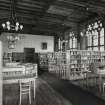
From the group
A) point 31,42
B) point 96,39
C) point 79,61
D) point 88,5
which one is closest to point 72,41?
point 96,39

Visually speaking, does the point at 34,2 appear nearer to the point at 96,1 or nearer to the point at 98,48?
the point at 96,1

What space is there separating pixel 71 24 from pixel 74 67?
5559 millimetres

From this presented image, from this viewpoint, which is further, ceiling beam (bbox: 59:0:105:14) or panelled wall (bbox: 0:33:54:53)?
panelled wall (bbox: 0:33:54:53)

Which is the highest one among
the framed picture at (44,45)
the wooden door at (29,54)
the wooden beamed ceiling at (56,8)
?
the wooden beamed ceiling at (56,8)

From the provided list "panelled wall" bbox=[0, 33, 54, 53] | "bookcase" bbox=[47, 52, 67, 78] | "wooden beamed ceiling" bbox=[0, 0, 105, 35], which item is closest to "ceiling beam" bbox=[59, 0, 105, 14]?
"wooden beamed ceiling" bbox=[0, 0, 105, 35]

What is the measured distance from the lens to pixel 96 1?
5.91 meters

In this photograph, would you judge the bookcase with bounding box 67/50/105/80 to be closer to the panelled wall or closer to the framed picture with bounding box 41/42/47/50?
the framed picture with bounding box 41/42/47/50

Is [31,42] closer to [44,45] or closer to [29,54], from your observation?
[29,54]

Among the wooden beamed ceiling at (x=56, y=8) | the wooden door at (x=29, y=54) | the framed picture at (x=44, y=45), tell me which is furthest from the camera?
the framed picture at (x=44, y=45)

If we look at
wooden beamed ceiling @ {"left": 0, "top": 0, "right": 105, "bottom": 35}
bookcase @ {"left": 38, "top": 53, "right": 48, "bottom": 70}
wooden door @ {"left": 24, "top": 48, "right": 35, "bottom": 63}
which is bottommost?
bookcase @ {"left": 38, "top": 53, "right": 48, "bottom": 70}

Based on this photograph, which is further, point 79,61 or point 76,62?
point 79,61

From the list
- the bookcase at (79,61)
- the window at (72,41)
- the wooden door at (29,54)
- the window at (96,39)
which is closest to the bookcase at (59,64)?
the bookcase at (79,61)

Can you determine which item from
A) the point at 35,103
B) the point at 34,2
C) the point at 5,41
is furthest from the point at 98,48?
the point at 5,41

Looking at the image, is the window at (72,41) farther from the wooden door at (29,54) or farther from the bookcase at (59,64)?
the wooden door at (29,54)
